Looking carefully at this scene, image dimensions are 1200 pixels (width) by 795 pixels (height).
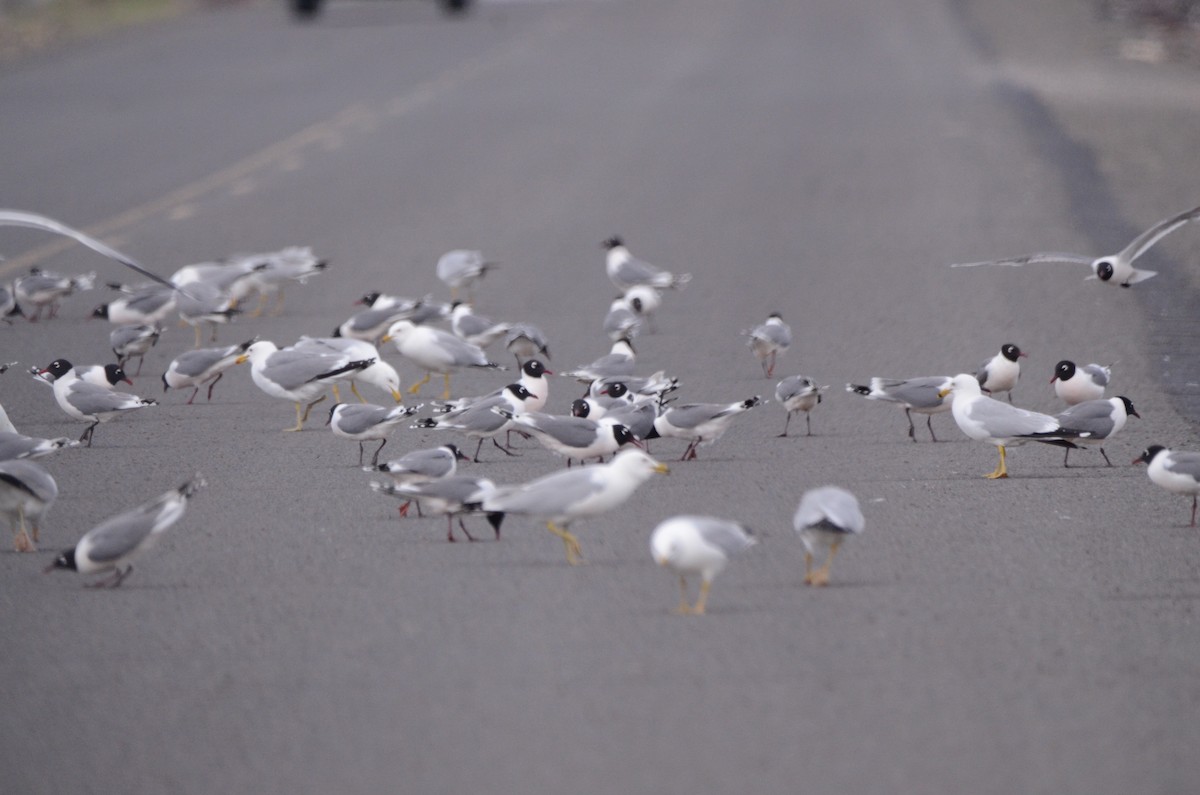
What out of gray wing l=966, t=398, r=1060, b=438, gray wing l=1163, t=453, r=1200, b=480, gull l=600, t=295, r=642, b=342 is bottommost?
gull l=600, t=295, r=642, b=342

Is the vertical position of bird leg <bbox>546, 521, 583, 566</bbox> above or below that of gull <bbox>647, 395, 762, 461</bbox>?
above

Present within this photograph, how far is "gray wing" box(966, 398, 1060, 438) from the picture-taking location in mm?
8844

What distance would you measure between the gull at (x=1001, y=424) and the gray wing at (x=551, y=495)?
260cm

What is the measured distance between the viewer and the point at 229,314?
12938 mm

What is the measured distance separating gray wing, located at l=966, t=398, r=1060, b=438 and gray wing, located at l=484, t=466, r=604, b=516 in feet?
8.58

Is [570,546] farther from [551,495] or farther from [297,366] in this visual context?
[297,366]

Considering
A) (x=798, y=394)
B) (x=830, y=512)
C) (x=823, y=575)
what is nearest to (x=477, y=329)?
(x=798, y=394)

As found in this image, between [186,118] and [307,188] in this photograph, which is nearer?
[307,188]

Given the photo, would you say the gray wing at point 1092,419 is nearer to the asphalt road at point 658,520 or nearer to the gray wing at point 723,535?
the asphalt road at point 658,520

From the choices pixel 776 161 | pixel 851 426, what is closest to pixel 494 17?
pixel 776 161

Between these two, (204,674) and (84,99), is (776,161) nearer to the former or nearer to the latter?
(84,99)

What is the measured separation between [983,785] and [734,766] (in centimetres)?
79

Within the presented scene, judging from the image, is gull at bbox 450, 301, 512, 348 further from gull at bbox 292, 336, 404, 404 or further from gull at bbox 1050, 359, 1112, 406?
gull at bbox 1050, 359, 1112, 406

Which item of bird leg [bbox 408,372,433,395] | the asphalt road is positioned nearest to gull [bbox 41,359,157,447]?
the asphalt road
